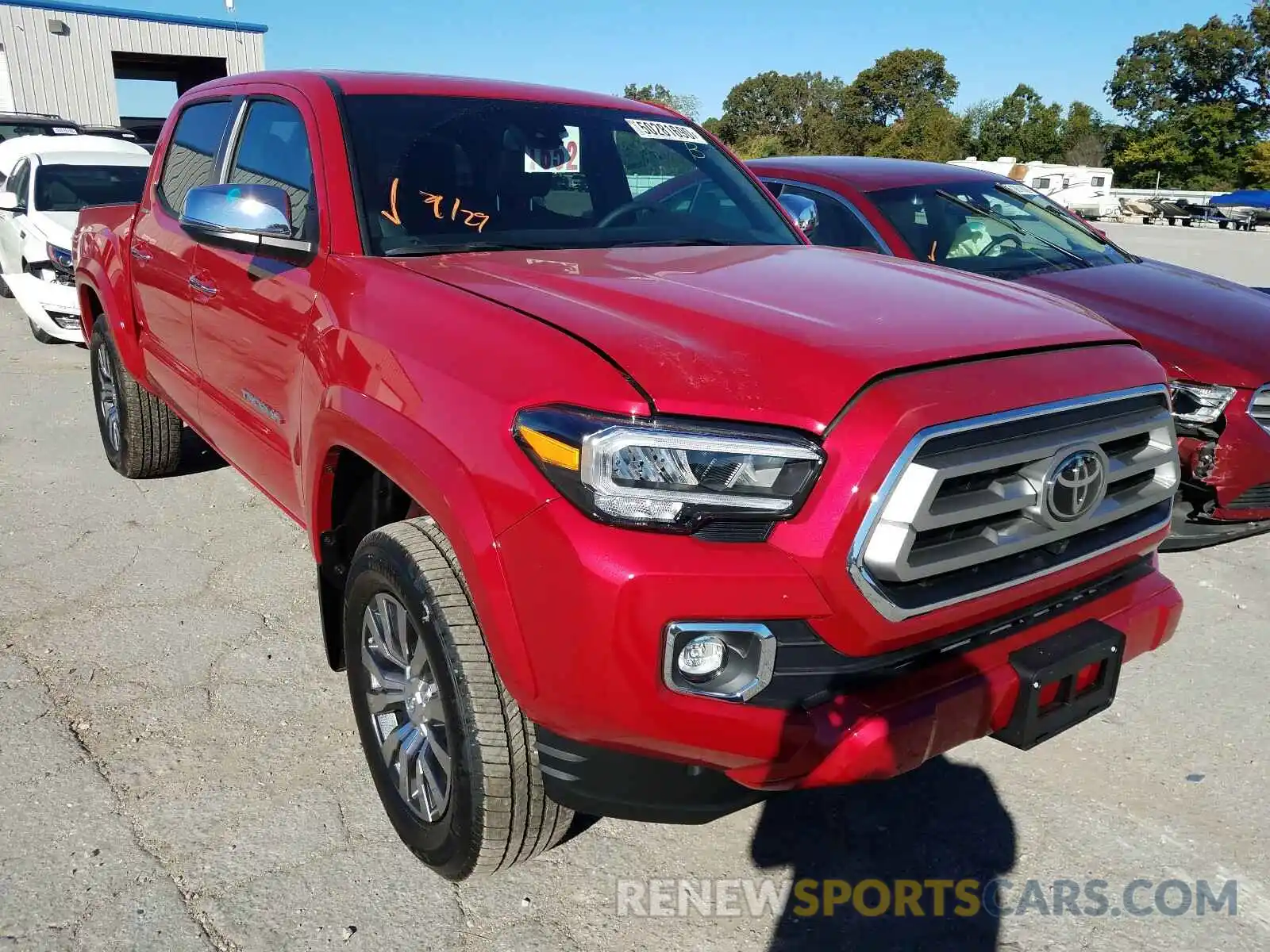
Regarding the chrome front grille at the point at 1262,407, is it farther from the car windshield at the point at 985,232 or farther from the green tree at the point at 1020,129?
the green tree at the point at 1020,129

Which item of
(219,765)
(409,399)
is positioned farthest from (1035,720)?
(219,765)

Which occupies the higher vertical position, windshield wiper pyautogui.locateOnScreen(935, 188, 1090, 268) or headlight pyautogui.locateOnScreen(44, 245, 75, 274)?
windshield wiper pyautogui.locateOnScreen(935, 188, 1090, 268)

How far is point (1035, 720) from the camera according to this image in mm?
2129

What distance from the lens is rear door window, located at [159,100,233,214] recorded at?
380 centimetres

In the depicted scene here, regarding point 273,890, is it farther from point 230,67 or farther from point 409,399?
point 230,67

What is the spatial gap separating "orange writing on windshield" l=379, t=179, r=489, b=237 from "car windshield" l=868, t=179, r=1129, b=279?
281cm

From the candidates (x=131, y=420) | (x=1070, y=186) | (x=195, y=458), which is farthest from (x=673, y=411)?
(x=1070, y=186)

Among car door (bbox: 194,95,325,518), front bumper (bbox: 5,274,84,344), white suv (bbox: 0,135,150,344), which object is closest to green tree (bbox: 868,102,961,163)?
white suv (bbox: 0,135,150,344)

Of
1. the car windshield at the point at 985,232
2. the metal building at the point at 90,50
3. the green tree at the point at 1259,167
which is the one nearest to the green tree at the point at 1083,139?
the green tree at the point at 1259,167

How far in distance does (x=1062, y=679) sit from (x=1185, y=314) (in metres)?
2.77

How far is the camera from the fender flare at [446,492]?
1.93 meters

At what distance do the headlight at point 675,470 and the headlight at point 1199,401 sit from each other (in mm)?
2659

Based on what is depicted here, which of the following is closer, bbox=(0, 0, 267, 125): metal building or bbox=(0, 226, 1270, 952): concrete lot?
bbox=(0, 226, 1270, 952): concrete lot

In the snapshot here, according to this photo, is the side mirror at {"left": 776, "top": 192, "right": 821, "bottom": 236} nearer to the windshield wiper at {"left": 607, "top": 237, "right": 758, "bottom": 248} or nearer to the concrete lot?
the windshield wiper at {"left": 607, "top": 237, "right": 758, "bottom": 248}
